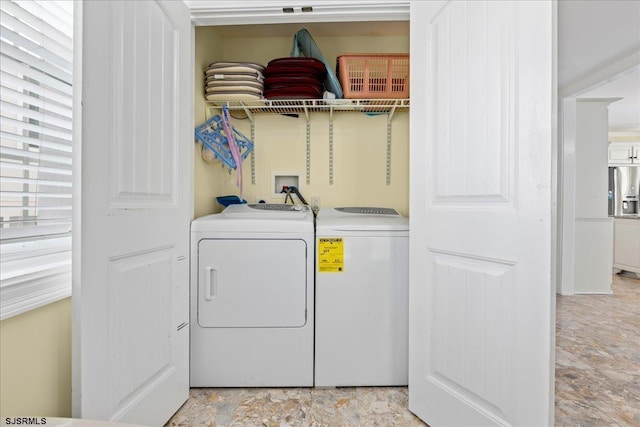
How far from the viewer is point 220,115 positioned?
2072 mm

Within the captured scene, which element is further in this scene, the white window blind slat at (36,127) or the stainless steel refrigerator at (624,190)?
the stainless steel refrigerator at (624,190)

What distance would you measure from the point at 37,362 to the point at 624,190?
7516 millimetres

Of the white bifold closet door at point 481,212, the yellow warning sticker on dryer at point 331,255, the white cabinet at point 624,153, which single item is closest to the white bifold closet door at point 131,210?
the yellow warning sticker on dryer at point 331,255

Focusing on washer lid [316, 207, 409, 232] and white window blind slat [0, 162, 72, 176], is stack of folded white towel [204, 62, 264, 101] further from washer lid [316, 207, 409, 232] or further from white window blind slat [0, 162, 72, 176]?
white window blind slat [0, 162, 72, 176]

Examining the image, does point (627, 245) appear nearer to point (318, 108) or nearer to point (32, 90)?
point (318, 108)

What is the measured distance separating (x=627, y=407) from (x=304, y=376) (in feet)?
5.13

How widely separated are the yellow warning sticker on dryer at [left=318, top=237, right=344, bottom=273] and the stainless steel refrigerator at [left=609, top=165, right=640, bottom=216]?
6.06 m

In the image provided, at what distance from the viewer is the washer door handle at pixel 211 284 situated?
65.1 inches

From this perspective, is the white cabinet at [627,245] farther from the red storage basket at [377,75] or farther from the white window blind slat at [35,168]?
the white window blind slat at [35,168]

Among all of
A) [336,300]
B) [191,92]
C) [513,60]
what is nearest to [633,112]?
[513,60]

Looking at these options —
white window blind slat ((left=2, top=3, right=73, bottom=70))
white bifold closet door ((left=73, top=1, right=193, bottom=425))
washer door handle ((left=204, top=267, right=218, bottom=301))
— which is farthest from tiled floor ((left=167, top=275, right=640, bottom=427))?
white window blind slat ((left=2, top=3, right=73, bottom=70))

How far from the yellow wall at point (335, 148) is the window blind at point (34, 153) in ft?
3.94

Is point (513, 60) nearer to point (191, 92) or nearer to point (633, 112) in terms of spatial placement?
point (191, 92)

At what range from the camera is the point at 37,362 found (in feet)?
3.37
